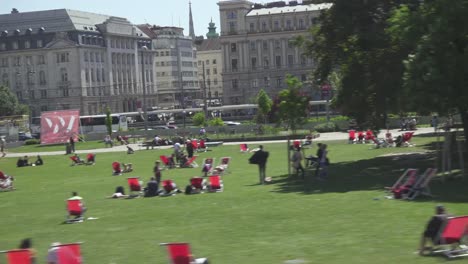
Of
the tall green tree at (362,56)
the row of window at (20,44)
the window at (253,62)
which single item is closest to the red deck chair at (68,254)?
the tall green tree at (362,56)

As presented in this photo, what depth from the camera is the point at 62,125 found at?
3159 inches

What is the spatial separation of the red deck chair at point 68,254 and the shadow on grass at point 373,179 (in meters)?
13.1

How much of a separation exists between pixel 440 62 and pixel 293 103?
894cm

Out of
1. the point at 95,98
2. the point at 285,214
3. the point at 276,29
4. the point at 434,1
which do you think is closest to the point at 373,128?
the point at 434,1

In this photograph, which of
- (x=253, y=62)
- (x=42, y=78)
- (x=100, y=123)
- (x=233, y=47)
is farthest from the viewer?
(x=42, y=78)

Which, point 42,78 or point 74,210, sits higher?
point 42,78

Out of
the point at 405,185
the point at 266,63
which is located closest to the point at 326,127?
the point at 405,185

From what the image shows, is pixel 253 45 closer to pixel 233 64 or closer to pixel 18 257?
pixel 233 64

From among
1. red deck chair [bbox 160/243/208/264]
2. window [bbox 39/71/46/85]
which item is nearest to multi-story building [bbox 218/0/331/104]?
window [bbox 39/71/46/85]

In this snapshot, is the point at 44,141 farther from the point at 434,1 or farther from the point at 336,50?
the point at 434,1

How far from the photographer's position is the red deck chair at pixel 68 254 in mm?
14445

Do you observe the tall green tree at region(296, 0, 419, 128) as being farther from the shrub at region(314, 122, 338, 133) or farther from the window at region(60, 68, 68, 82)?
the window at region(60, 68, 68, 82)

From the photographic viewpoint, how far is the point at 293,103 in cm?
3534

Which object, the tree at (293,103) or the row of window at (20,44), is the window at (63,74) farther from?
the tree at (293,103)
